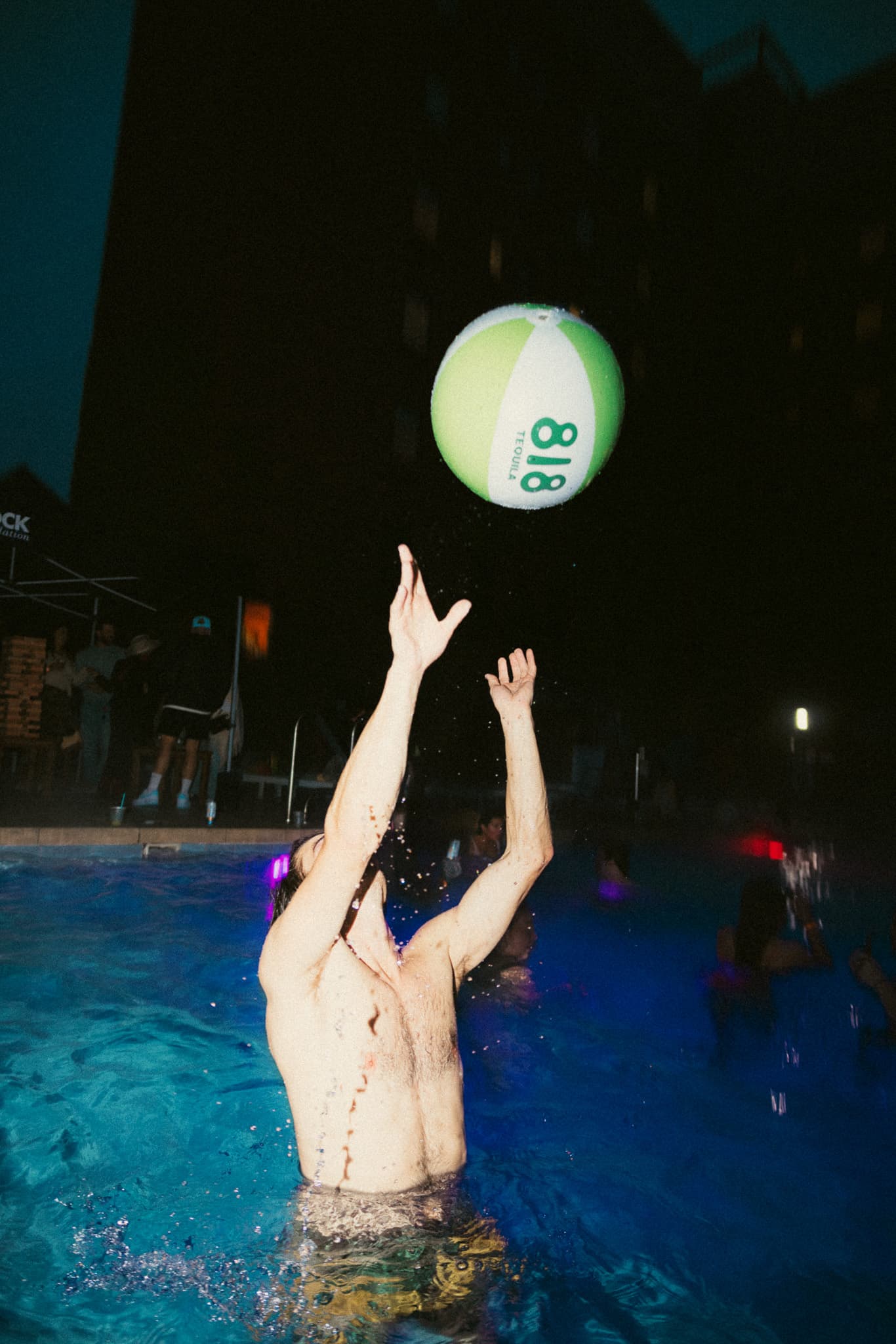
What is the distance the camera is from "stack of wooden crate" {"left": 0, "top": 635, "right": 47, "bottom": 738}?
12172mm

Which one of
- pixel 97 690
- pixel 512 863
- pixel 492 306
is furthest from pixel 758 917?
pixel 492 306

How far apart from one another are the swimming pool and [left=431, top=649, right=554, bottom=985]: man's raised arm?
1.03 meters

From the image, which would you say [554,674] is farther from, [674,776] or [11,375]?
[11,375]

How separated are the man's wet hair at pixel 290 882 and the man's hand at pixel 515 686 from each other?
75 centimetres

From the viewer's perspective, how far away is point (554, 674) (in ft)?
75.6

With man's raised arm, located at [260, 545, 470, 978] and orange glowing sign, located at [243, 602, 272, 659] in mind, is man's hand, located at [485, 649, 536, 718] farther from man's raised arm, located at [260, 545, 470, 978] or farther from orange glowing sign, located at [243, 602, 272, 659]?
orange glowing sign, located at [243, 602, 272, 659]

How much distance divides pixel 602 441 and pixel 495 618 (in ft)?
58.4

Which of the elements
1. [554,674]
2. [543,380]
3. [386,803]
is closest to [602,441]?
[543,380]

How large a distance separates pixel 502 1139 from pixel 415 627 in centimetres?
321

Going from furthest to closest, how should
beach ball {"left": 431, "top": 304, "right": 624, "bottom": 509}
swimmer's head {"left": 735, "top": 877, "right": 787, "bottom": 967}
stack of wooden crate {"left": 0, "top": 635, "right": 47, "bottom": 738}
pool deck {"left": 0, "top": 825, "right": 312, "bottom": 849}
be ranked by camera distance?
1. stack of wooden crate {"left": 0, "top": 635, "right": 47, "bottom": 738}
2. pool deck {"left": 0, "top": 825, "right": 312, "bottom": 849}
3. swimmer's head {"left": 735, "top": 877, "right": 787, "bottom": 967}
4. beach ball {"left": 431, "top": 304, "right": 624, "bottom": 509}

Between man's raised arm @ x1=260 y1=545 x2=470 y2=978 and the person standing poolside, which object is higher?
the person standing poolside

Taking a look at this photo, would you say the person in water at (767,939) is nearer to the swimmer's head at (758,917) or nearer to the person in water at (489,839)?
the swimmer's head at (758,917)

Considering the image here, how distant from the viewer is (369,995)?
224 cm

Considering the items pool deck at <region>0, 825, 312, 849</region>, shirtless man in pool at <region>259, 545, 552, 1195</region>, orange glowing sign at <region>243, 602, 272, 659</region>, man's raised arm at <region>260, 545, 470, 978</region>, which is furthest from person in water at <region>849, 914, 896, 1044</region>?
orange glowing sign at <region>243, 602, 272, 659</region>
